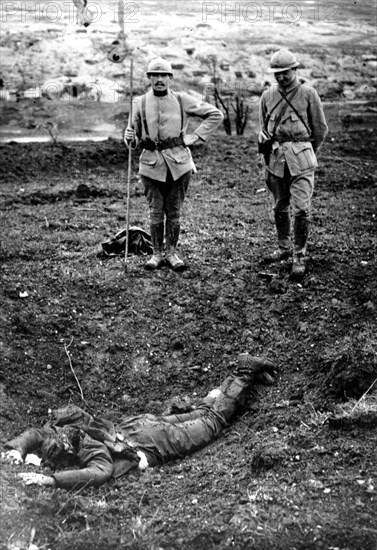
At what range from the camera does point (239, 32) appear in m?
20.2

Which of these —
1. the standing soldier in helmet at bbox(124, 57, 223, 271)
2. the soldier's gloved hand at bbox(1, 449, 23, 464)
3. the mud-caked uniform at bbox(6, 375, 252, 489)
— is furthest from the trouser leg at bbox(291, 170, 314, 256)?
the soldier's gloved hand at bbox(1, 449, 23, 464)

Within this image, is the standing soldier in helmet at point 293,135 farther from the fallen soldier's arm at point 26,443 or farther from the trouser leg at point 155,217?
the fallen soldier's arm at point 26,443

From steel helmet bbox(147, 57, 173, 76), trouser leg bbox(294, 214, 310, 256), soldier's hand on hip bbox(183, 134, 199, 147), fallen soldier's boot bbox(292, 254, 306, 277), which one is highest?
steel helmet bbox(147, 57, 173, 76)

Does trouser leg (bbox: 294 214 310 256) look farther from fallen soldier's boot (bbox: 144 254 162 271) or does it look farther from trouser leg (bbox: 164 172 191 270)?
fallen soldier's boot (bbox: 144 254 162 271)

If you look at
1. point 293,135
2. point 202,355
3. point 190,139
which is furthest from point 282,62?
point 202,355

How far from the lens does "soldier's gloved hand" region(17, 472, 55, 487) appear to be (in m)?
5.34

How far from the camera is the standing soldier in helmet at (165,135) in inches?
317

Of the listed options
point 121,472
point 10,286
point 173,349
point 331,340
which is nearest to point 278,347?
point 331,340

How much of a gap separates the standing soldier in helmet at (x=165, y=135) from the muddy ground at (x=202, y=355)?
79 cm

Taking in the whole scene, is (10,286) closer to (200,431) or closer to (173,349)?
(173,349)

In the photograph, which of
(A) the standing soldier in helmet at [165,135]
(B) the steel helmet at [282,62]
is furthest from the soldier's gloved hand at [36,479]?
(B) the steel helmet at [282,62]

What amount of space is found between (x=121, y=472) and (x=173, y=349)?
6.40 feet

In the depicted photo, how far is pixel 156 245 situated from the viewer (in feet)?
28.5

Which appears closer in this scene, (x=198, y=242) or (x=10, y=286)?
(x=10, y=286)
